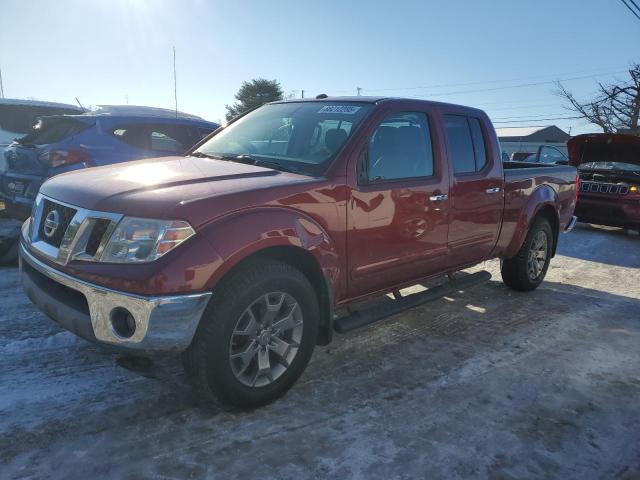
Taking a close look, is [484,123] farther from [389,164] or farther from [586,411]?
[586,411]

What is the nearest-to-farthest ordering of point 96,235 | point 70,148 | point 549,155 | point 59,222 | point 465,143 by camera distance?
point 96,235, point 59,222, point 465,143, point 70,148, point 549,155

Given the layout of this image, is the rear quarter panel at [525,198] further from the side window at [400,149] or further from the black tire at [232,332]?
the black tire at [232,332]

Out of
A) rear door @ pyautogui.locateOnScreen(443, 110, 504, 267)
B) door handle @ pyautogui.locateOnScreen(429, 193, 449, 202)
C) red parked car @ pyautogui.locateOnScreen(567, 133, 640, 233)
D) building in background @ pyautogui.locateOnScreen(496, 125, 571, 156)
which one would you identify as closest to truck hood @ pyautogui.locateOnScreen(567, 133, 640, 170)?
red parked car @ pyautogui.locateOnScreen(567, 133, 640, 233)

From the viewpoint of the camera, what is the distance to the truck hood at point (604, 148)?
8.48 meters

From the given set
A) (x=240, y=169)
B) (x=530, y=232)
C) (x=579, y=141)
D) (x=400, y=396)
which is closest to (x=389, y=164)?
(x=240, y=169)

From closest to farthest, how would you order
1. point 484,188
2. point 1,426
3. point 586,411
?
point 1,426 → point 586,411 → point 484,188

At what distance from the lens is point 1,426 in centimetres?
258

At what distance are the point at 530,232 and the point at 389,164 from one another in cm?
254

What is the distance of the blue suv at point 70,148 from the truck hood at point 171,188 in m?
3.01

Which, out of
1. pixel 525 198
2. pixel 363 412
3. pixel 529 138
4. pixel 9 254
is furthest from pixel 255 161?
pixel 529 138

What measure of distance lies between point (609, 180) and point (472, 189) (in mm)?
6713

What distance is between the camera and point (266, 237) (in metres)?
2.67

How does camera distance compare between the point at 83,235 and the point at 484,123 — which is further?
the point at 484,123

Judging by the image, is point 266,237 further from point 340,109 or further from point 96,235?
point 340,109
